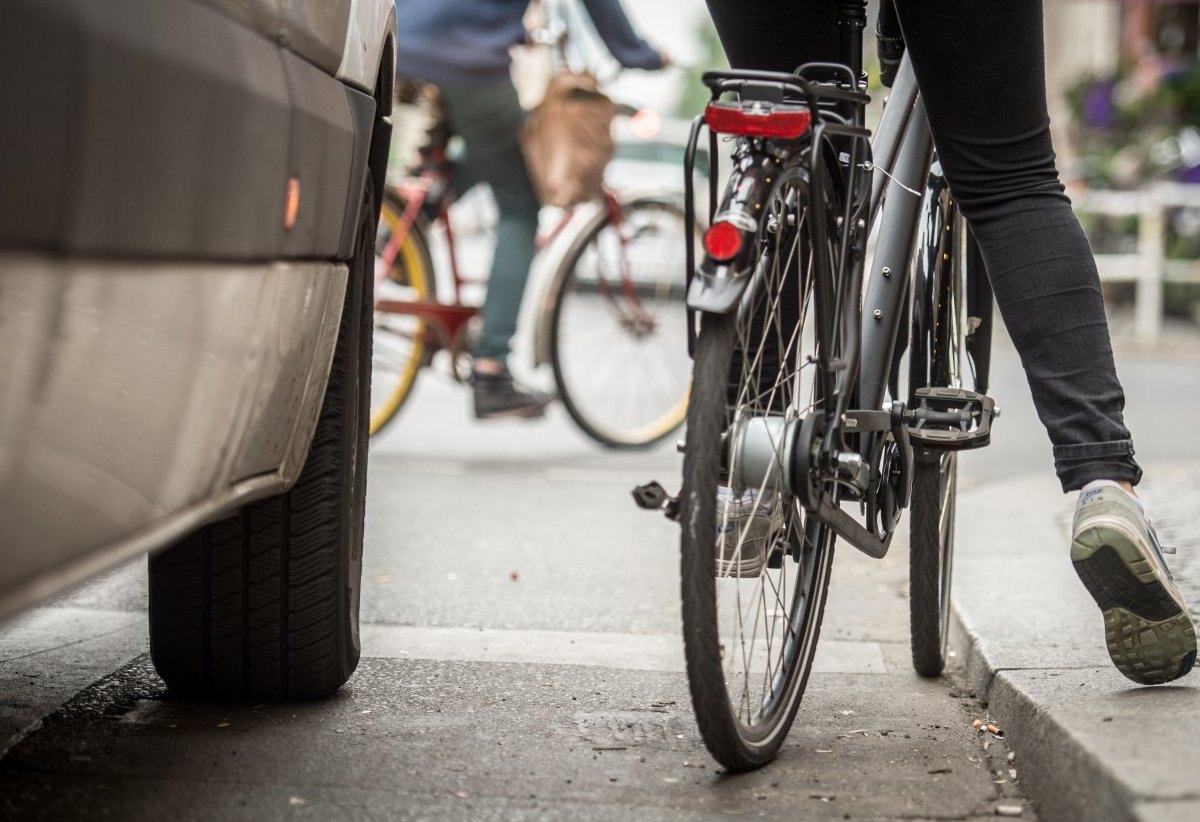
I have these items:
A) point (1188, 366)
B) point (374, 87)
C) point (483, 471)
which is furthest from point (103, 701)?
point (1188, 366)

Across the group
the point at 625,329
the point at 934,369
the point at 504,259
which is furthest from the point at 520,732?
the point at 625,329

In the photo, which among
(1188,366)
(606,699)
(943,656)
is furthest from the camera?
(1188,366)

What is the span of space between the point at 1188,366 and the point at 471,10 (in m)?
6.70

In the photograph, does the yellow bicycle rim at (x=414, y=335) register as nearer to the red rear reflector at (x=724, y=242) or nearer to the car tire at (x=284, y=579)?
the car tire at (x=284, y=579)

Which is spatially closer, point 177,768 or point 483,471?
point 177,768

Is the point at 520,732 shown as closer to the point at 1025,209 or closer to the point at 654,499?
the point at 654,499

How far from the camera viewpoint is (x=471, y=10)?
5.56 metres

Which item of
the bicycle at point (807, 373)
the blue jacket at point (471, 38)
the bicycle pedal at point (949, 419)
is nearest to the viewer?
the bicycle at point (807, 373)

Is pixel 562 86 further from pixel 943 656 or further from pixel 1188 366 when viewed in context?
pixel 1188 366

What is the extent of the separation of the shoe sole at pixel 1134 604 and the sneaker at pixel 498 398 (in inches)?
139

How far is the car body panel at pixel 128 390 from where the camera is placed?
1.44 m

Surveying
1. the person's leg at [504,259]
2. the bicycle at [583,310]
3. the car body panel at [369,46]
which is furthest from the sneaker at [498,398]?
the car body panel at [369,46]

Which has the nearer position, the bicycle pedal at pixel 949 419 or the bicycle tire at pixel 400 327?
the bicycle pedal at pixel 949 419

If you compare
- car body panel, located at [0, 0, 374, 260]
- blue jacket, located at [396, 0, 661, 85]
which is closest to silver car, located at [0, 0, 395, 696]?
car body panel, located at [0, 0, 374, 260]
